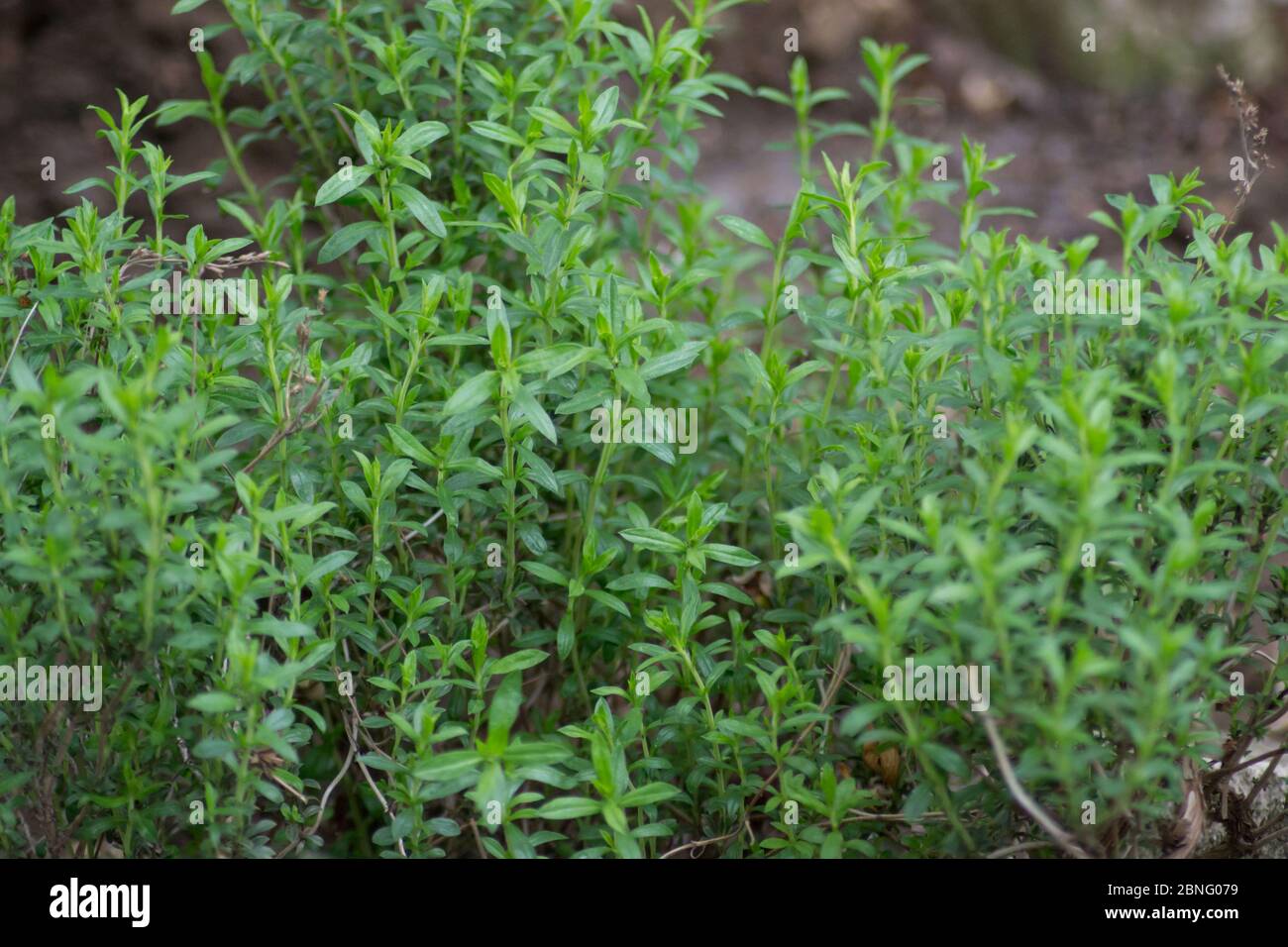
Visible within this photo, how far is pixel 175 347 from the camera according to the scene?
2025 millimetres

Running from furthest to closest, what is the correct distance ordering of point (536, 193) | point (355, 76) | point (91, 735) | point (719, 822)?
point (355, 76), point (536, 193), point (719, 822), point (91, 735)

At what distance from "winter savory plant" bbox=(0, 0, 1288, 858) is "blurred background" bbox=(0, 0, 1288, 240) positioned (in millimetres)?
1944

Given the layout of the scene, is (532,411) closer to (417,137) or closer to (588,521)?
(588,521)

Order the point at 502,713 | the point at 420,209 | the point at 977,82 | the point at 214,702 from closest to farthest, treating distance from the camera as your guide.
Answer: the point at 214,702
the point at 502,713
the point at 420,209
the point at 977,82

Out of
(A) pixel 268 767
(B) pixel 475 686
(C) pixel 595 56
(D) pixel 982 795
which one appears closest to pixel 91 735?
(A) pixel 268 767

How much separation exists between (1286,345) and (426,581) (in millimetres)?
1505

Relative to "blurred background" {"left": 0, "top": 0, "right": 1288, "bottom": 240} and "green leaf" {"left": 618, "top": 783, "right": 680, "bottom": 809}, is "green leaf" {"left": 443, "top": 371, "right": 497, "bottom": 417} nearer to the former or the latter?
"green leaf" {"left": 618, "top": 783, "right": 680, "bottom": 809}

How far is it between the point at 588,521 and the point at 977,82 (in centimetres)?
362

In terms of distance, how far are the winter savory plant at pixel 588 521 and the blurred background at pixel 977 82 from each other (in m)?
1.94

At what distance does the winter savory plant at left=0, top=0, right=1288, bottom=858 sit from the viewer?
1701 millimetres

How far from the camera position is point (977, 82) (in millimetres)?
4969

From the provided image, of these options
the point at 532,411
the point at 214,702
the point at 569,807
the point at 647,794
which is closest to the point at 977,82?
the point at 532,411

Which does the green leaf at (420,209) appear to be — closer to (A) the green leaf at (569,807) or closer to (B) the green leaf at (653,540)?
(B) the green leaf at (653,540)
